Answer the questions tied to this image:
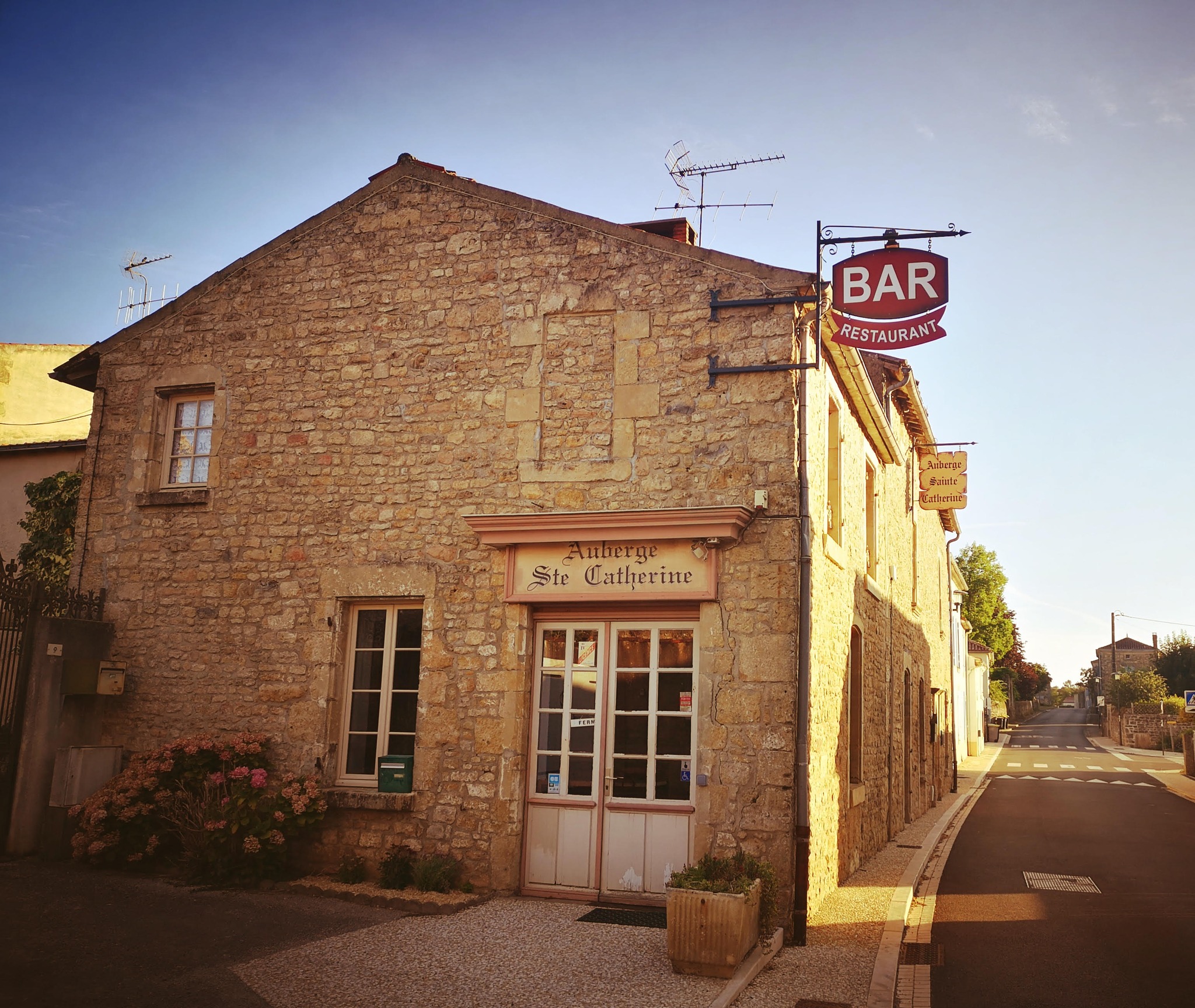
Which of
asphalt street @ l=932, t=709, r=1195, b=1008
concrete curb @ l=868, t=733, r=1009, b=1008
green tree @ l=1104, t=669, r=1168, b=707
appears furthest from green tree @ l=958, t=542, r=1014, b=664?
concrete curb @ l=868, t=733, r=1009, b=1008

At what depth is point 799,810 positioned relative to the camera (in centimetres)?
738

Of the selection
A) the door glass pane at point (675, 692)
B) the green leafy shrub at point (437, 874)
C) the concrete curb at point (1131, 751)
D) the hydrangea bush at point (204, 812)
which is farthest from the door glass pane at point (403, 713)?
the concrete curb at point (1131, 751)

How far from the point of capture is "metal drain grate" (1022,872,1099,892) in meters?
10.0

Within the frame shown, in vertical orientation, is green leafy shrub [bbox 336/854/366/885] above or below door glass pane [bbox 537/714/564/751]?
below

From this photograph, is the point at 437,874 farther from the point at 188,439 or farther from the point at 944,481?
the point at 944,481

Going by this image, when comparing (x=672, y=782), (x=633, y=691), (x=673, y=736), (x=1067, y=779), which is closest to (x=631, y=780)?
(x=672, y=782)

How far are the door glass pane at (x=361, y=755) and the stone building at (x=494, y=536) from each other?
22mm

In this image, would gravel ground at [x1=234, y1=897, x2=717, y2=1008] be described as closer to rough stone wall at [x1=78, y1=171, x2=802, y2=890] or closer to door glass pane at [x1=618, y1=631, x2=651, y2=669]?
rough stone wall at [x1=78, y1=171, x2=802, y2=890]

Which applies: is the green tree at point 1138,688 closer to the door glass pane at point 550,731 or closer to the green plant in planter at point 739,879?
the door glass pane at point 550,731

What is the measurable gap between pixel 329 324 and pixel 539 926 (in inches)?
229

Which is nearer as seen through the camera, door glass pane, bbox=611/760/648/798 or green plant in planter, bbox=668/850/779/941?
green plant in planter, bbox=668/850/779/941

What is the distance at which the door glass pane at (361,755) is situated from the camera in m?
8.97

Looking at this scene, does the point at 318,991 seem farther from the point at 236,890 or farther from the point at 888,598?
the point at 888,598

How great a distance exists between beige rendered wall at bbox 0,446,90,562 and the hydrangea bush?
262 inches
